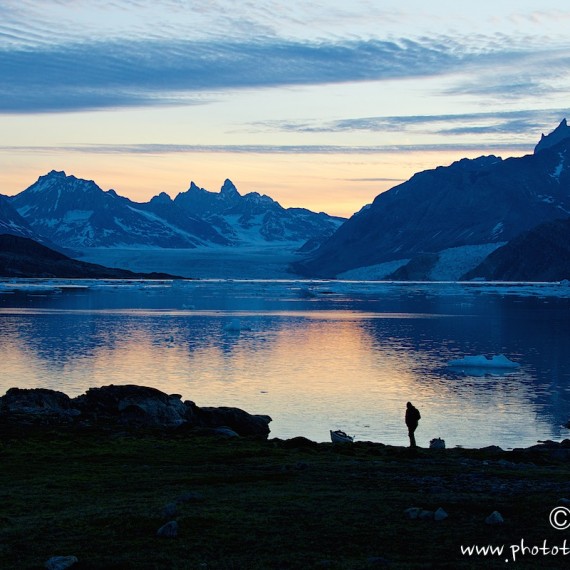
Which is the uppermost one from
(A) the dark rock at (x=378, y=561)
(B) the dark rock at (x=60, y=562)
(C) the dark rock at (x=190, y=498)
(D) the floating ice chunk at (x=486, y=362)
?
(A) the dark rock at (x=378, y=561)

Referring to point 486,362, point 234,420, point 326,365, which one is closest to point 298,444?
point 234,420

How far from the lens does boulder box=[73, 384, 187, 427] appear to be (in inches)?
1144

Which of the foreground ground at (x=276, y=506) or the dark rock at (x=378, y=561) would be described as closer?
the dark rock at (x=378, y=561)

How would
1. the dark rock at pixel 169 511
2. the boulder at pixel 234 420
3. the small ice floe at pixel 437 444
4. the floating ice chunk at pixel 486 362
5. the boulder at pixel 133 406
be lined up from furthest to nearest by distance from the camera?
the floating ice chunk at pixel 486 362 < the boulder at pixel 133 406 < the boulder at pixel 234 420 < the small ice floe at pixel 437 444 < the dark rock at pixel 169 511

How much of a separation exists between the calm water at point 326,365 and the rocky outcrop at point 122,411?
1481mm

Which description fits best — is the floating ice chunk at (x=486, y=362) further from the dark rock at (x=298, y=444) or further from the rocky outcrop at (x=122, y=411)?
the dark rock at (x=298, y=444)

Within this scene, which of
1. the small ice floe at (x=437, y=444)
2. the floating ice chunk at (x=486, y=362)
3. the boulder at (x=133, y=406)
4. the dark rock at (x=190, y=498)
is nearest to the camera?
the dark rock at (x=190, y=498)

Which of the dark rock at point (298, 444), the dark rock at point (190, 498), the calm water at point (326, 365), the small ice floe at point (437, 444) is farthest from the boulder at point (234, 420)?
the dark rock at point (190, 498)

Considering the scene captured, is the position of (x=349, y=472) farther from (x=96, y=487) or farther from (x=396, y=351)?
(x=396, y=351)

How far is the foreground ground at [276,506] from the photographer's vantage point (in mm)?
12148

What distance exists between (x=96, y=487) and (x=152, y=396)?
12.7 m

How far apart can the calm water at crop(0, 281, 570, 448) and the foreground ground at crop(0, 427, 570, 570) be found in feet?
24.1

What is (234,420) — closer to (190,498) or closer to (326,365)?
(190,498)

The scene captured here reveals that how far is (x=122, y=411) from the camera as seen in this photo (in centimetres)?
2983
